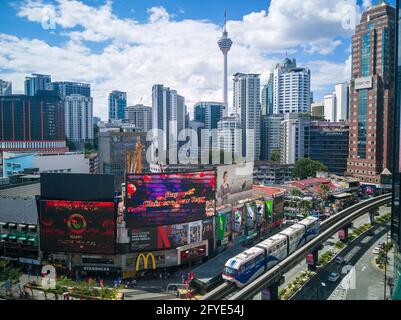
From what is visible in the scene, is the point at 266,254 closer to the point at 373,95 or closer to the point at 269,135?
the point at 373,95

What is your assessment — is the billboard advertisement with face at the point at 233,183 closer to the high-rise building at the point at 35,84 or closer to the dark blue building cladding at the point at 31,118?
the dark blue building cladding at the point at 31,118

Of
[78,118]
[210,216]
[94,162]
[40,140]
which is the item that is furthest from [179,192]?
[78,118]

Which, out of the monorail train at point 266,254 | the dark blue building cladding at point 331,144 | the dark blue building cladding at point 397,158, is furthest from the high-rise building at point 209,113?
the dark blue building cladding at point 397,158

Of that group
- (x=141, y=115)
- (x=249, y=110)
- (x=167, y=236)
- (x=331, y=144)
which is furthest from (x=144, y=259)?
(x=141, y=115)

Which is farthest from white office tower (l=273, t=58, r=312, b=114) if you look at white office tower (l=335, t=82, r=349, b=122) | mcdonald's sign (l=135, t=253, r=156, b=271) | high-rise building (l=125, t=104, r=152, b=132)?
mcdonald's sign (l=135, t=253, r=156, b=271)

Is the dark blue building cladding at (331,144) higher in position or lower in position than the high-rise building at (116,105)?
lower
